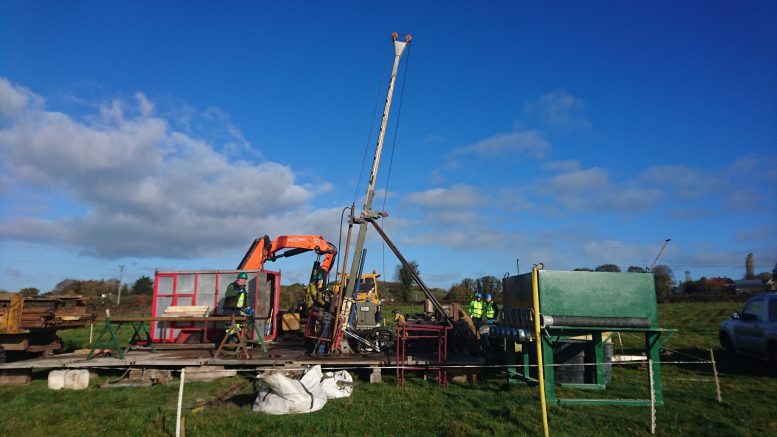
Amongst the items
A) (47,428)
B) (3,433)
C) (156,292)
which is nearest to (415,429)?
(47,428)

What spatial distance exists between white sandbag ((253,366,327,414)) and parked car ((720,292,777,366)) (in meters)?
11.9

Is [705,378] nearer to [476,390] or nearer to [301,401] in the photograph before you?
[476,390]

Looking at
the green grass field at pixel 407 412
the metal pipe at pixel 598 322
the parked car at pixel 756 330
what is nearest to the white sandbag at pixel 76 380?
the green grass field at pixel 407 412

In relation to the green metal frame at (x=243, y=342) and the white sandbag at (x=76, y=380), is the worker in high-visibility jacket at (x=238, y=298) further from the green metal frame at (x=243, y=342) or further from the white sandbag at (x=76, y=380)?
the white sandbag at (x=76, y=380)

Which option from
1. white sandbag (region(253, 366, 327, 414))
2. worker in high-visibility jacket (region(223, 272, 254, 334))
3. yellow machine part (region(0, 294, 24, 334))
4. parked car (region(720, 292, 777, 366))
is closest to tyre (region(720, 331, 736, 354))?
parked car (region(720, 292, 777, 366))

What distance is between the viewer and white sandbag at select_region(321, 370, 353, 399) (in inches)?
363

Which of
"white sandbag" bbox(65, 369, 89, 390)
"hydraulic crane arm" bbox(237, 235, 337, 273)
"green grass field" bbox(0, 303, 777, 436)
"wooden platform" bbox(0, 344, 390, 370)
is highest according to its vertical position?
"hydraulic crane arm" bbox(237, 235, 337, 273)

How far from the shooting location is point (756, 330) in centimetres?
1291

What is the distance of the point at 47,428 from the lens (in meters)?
7.44

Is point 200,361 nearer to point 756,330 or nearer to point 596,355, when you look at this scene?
point 596,355

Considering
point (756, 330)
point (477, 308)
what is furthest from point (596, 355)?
point (756, 330)

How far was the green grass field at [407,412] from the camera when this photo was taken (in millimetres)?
7211

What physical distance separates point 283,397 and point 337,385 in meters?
1.51

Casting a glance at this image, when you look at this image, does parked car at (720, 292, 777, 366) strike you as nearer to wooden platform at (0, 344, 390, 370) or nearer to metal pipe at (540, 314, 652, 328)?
metal pipe at (540, 314, 652, 328)
